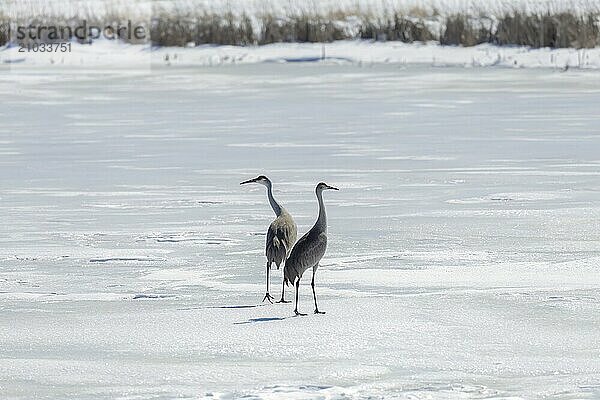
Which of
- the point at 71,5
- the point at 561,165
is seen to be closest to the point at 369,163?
the point at 561,165

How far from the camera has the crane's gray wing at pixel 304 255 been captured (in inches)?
253

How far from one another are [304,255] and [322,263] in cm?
132

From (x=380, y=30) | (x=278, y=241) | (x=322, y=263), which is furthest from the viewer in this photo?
(x=380, y=30)

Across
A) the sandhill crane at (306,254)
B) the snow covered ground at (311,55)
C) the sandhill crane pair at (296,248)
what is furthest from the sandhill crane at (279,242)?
the snow covered ground at (311,55)

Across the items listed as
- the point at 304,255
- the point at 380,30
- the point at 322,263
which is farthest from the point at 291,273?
the point at 380,30

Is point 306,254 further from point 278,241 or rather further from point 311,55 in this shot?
point 311,55

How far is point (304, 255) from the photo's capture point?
21.1ft

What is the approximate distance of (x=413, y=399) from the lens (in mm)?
4922

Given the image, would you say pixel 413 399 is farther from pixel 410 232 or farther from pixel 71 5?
pixel 71 5

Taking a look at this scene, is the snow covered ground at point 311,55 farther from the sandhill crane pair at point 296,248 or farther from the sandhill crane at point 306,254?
the sandhill crane at point 306,254

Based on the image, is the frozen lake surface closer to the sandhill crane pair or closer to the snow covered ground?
the sandhill crane pair

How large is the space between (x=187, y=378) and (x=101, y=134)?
10.1 m

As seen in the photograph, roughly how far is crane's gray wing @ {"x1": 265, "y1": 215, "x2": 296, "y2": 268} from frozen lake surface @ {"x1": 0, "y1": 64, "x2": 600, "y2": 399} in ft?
0.75

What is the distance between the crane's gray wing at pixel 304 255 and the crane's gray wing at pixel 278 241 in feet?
0.46
